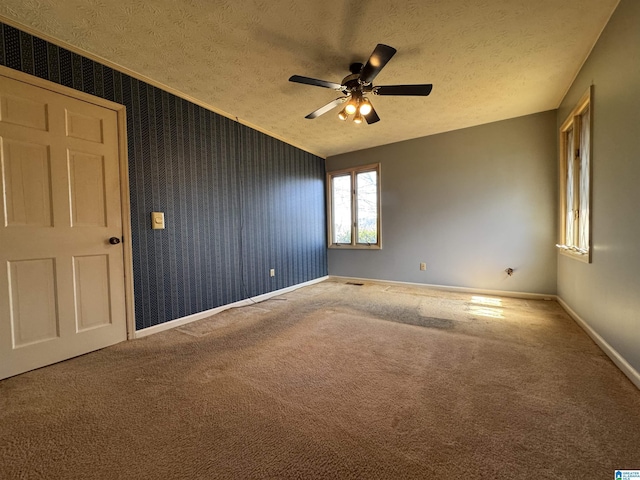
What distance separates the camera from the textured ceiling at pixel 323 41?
1735 mm

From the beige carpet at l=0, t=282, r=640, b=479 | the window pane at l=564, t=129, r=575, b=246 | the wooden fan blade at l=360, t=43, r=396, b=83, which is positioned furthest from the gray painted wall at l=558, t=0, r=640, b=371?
the wooden fan blade at l=360, t=43, r=396, b=83

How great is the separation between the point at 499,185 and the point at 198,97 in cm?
414

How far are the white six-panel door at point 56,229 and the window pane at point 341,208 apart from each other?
3610mm

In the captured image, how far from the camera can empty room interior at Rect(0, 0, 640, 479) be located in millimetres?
1202

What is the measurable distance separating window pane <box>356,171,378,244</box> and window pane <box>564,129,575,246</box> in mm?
2554

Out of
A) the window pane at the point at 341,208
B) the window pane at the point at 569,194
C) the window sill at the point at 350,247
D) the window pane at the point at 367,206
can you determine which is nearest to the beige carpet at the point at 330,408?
the window pane at the point at 569,194

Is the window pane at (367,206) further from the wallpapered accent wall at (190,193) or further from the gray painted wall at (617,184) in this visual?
the gray painted wall at (617,184)

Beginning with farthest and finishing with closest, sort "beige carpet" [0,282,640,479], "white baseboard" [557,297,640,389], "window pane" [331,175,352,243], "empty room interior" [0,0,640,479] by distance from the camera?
"window pane" [331,175,352,243] → "white baseboard" [557,297,640,389] → "empty room interior" [0,0,640,479] → "beige carpet" [0,282,640,479]

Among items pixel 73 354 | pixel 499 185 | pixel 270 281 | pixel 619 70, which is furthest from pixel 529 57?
pixel 73 354

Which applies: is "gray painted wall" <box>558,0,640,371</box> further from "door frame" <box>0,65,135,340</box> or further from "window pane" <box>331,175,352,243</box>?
"door frame" <box>0,65,135,340</box>


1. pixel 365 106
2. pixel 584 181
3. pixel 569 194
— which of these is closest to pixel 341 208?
pixel 365 106

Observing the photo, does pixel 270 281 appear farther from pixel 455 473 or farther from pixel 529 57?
pixel 529 57

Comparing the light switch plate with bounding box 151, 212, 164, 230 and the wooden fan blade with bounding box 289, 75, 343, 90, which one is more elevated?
the wooden fan blade with bounding box 289, 75, 343, 90

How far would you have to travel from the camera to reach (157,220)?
2.54 m
